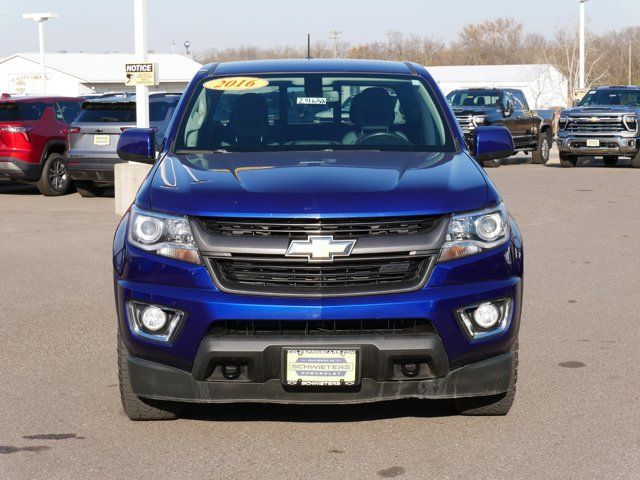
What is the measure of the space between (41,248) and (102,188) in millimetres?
7722

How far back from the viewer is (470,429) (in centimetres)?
568

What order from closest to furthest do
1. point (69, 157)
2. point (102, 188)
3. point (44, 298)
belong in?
point (44, 298) < point (69, 157) < point (102, 188)

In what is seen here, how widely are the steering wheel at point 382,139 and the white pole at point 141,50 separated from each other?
10.2 metres

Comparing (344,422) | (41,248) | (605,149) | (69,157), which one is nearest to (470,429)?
(344,422)

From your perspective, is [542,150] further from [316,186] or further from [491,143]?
[316,186]

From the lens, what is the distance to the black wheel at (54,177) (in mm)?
19438

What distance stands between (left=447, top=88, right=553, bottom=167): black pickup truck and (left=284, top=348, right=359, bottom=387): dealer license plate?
21.5 meters

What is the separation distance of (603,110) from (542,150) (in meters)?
3.36

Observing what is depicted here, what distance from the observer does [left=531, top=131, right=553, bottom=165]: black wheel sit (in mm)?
28469

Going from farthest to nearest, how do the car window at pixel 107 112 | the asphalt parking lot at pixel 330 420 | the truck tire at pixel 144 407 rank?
the car window at pixel 107 112
the truck tire at pixel 144 407
the asphalt parking lot at pixel 330 420

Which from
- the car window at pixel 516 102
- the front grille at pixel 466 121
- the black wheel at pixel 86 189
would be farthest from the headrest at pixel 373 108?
the car window at pixel 516 102

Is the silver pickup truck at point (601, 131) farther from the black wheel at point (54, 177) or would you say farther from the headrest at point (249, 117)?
the headrest at point (249, 117)

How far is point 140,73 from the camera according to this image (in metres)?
16.3

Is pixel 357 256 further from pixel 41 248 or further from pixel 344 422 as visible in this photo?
pixel 41 248
